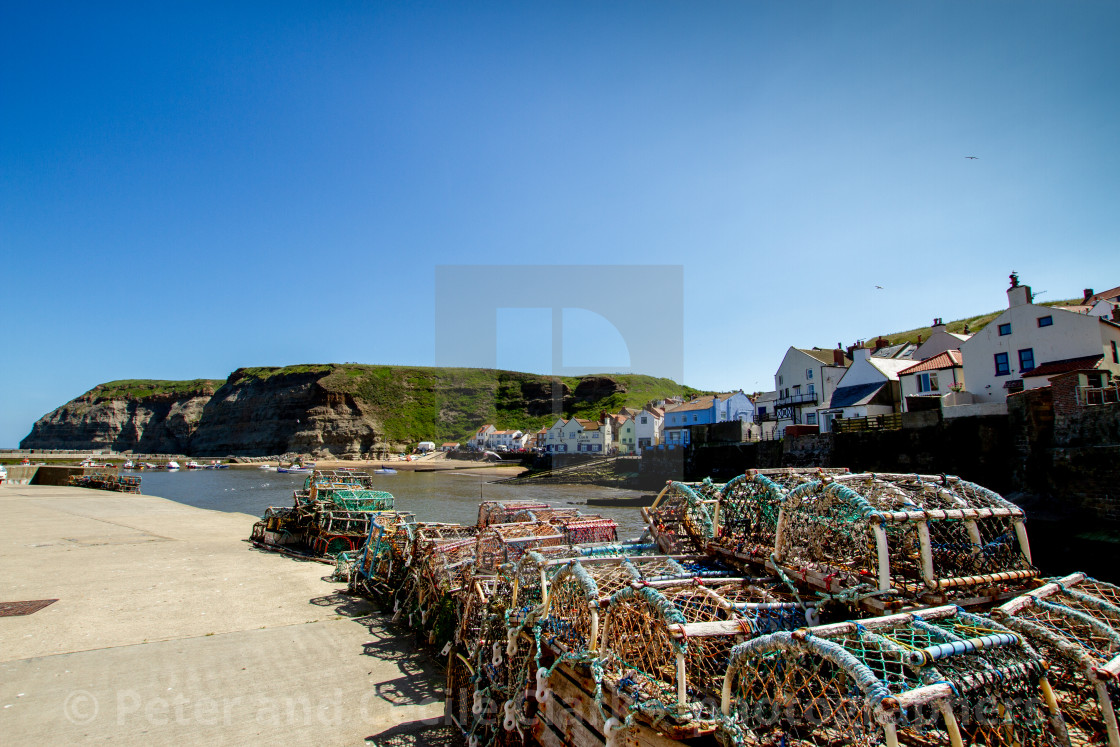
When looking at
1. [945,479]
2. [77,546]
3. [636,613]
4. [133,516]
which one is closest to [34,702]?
[636,613]

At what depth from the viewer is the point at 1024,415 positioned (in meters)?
18.7

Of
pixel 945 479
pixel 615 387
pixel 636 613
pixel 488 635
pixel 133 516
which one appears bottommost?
pixel 133 516

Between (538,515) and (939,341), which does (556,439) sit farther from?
(538,515)

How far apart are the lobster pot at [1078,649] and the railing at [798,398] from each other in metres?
38.6

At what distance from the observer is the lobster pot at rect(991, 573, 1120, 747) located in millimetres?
3010

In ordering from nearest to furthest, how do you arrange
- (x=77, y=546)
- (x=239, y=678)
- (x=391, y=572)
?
(x=239, y=678) < (x=391, y=572) < (x=77, y=546)

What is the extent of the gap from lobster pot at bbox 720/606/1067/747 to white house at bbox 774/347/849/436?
36.3 meters

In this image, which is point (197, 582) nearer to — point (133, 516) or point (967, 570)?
point (967, 570)

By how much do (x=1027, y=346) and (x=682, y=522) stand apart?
79.5 ft

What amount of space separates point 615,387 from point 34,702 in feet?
433

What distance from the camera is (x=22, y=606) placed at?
31.5 feet

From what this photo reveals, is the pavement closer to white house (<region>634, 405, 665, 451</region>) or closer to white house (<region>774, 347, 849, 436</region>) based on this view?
white house (<region>774, 347, 849, 436</region>)

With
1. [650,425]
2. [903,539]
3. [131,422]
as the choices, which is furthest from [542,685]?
[131,422]

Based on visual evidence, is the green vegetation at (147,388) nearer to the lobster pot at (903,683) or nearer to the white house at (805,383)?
the white house at (805,383)
